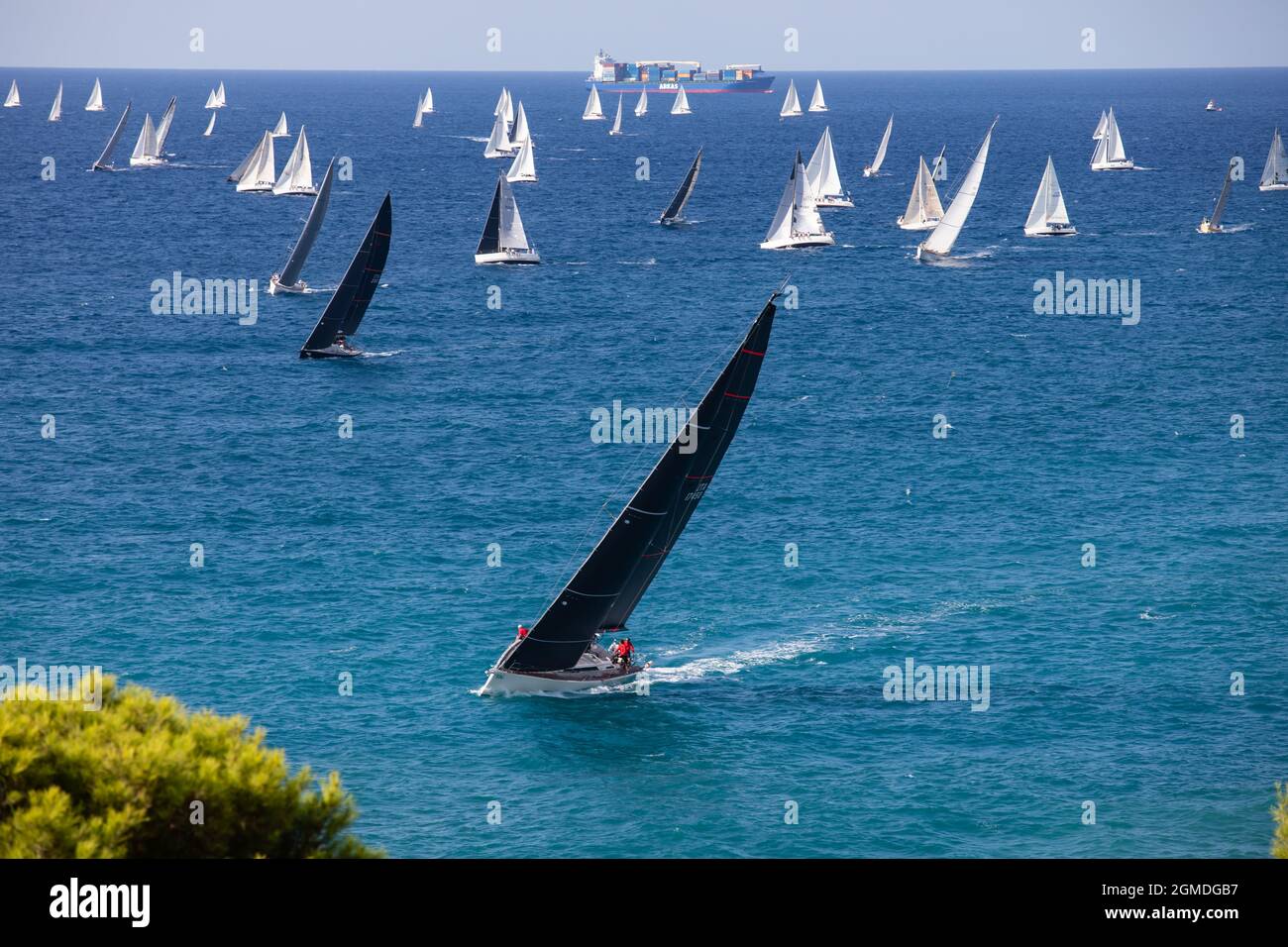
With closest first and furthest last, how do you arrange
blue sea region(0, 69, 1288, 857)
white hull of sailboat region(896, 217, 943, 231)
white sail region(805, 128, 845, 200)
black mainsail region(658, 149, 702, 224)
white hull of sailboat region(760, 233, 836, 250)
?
1. blue sea region(0, 69, 1288, 857)
2. white hull of sailboat region(760, 233, 836, 250)
3. white hull of sailboat region(896, 217, 943, 231)
4. black mainsail region(658, 149, 702, 224)
5. white sail region(805, 128, 845, 200)

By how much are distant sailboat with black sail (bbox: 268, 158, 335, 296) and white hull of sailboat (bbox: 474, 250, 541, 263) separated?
19054 millimetres

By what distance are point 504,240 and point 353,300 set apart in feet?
133

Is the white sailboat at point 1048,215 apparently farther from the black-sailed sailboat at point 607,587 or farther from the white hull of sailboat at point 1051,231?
the black-sailed sailboat at point 607,587

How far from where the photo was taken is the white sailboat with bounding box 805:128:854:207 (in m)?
189

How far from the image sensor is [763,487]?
83.6 metres

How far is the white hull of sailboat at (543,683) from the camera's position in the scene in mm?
58406

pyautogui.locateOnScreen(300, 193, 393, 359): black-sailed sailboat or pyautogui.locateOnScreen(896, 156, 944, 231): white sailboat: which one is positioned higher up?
pyautogui.locateOnScreen(896, 156, 944, 231): white sailboat

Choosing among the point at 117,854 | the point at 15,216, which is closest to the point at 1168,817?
the point at 117,854

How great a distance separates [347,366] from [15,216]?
89.0 m

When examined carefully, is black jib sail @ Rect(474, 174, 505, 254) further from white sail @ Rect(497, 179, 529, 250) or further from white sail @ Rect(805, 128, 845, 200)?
white sail @ Rect(805, 128, 845, 200)

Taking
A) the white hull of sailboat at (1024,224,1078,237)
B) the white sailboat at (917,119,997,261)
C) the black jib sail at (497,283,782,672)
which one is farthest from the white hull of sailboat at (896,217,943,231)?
the black jib sail at (497,283,782,672)

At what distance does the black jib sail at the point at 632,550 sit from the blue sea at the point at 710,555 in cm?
236

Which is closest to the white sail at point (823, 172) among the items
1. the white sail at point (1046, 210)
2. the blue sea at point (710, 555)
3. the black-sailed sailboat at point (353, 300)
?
the white sail at point (1046, 210)
